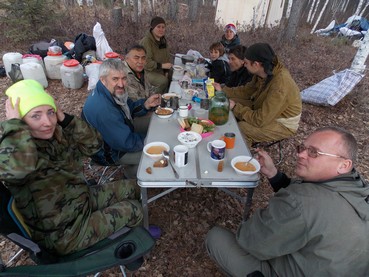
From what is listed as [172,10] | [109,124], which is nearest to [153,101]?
[109,124]

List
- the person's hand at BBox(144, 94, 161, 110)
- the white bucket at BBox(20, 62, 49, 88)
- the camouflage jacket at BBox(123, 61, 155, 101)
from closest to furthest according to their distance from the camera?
1. the person's hand at BBox(144, 94, 161, 110)
2. the camouflage jacket at BBox(123, 61, 155, 101)
3. the white bucket at BBox(20, 62, 49, 88)

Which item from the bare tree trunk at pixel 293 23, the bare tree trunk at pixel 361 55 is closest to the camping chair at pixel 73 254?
the bare tree trunk at pixel 361 55

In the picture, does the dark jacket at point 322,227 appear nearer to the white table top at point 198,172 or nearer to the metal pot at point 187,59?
the white table top at point 198,172

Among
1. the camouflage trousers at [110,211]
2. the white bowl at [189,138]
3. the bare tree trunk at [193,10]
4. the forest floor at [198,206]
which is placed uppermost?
the bare tree trunk at [193,10]

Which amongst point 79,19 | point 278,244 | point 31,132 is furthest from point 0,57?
point 278,244

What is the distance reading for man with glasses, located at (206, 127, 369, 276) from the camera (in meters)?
1.31

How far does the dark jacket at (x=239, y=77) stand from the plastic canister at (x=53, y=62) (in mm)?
3867

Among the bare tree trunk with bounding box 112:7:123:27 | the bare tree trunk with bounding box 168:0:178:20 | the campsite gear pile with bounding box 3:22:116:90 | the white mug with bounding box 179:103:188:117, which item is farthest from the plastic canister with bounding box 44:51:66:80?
the bare tree trunk with bounding box 168:0:178:20

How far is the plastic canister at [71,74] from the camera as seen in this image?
17.2 ft

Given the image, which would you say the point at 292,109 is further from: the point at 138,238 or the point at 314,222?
the point at 138,238

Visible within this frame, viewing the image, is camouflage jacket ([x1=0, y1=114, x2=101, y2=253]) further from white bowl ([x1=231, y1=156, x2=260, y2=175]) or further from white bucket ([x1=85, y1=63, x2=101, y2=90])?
white bucket ([x1=85, y1=63, x2=101, y2=90])

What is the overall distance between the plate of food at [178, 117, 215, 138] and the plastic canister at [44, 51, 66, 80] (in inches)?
174

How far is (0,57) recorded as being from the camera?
264 inches

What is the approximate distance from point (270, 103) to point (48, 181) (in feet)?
7.42
